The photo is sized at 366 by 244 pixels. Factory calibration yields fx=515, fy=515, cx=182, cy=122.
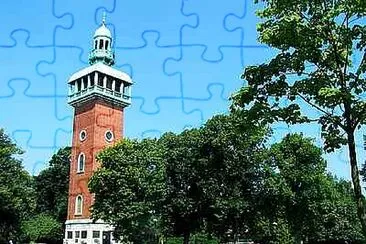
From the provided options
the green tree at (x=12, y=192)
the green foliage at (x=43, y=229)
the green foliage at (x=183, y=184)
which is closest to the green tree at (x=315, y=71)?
the green foliage at (x=183, y=184)

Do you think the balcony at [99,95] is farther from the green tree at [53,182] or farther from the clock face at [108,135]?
the green tree at [53,182]

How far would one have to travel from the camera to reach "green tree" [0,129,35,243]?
4728 cm

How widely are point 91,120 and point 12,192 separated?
1501 cm

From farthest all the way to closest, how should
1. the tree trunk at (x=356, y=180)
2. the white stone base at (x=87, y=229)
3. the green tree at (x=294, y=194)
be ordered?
the white stone base at (x=87, y=229), the green tree at (x=294, y=194), the tree trunk at (x=356, y=180)

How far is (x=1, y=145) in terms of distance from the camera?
163ft

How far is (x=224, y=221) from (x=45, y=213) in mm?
36716

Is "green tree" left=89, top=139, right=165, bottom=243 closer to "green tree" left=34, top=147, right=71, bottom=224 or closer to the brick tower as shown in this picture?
the brick tower

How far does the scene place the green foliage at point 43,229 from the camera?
6506 cm

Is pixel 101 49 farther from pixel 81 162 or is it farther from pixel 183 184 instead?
pixel 183 184

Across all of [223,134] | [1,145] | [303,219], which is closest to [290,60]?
[223,134]

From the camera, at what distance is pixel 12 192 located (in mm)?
47594

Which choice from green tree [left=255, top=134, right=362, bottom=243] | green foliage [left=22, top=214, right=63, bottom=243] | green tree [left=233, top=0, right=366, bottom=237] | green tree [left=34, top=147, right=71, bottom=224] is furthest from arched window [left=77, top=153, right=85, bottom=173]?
green tree [left=233, top=0, right=366, bottom=237]

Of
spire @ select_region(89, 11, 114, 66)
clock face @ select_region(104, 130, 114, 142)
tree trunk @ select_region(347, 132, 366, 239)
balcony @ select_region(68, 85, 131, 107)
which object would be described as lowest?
tree trunk @ select_region(347, 132, 366, 239)

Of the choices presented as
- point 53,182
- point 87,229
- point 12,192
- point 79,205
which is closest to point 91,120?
point 79,205
